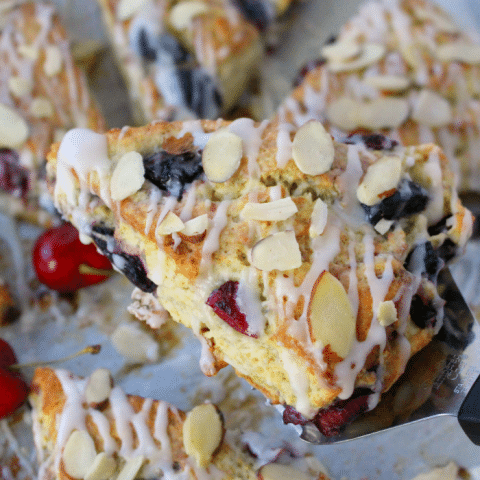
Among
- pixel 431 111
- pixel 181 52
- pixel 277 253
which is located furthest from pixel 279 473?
pixel 181 52

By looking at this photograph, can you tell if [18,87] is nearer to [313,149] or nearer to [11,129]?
[11,129]

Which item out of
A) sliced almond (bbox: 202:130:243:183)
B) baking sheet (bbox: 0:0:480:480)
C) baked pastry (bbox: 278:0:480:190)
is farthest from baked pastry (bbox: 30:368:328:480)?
baked pastry (bbox: 278:0:480:190)

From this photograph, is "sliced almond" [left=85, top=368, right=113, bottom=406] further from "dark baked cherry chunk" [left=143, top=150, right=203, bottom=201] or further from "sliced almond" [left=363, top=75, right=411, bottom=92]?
"sliced almond" [left=363, top=75, right=411, bottom=92]

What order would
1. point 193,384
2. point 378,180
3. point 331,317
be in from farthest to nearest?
point 193,384 → point 378,180 → point 331,317

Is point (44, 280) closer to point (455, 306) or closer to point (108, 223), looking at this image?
point (108, 223)

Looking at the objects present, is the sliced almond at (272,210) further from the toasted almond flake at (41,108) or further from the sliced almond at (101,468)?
the toasted almond flake at (41,108)

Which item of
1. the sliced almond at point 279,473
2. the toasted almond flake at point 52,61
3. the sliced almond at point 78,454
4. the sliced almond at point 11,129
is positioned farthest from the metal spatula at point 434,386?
the toasted almond flake at point 52,61

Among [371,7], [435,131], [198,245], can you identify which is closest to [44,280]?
[198,245]
